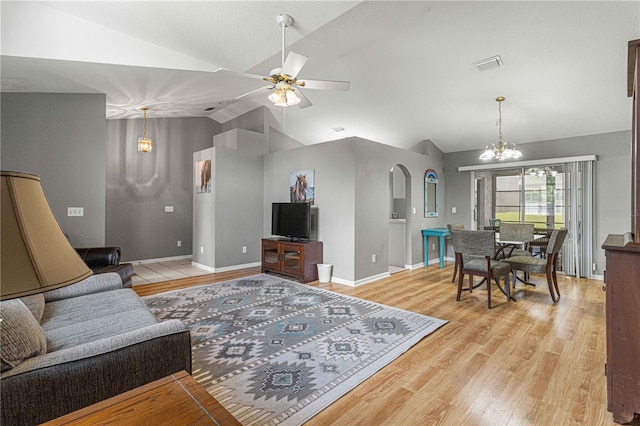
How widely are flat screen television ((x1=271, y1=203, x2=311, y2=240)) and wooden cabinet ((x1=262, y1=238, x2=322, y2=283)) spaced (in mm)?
167

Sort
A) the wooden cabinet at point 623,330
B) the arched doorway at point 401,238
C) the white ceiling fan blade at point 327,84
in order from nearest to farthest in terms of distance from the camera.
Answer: the wooden cabinet at point 623,330 < the white ceiling fan blade at point 327,84 < the arched doorway at point 401,238

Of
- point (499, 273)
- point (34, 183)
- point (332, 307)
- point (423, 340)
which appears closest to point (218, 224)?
point (332, 307)

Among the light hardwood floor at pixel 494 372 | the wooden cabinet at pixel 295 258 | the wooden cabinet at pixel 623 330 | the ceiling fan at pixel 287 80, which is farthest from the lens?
the wooden cabinet at pixel 295 258

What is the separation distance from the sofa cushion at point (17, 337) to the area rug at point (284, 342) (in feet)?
Result: 3.30

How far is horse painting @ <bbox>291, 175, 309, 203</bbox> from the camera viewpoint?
5342mm

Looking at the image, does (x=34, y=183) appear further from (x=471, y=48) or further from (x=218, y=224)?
(x=218, y=224)

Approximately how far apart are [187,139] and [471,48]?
587 cm

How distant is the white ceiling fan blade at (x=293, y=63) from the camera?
2.54m

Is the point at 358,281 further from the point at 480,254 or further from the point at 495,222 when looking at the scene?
the point at 495,222

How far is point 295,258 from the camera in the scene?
486 centimetres

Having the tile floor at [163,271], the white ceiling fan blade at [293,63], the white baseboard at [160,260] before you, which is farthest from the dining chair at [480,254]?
the white baseboard at [160,260]

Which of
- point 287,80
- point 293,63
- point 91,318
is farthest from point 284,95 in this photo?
point 91,318

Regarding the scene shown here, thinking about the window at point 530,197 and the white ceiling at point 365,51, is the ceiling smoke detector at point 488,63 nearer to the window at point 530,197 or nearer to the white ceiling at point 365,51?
the white ceiling at point 365,51

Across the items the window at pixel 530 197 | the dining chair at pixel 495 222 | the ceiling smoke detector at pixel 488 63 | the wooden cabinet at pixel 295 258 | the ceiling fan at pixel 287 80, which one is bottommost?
the wooden cabinet at pixel 295 258
